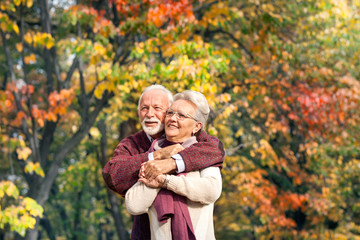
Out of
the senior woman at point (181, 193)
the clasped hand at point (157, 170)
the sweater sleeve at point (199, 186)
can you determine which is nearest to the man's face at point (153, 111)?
the senior woman at point (181, 193)

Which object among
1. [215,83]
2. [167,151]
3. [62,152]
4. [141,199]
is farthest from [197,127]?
[215,83]

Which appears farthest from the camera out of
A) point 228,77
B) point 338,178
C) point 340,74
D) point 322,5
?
point 338,178

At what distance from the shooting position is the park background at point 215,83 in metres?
8.16

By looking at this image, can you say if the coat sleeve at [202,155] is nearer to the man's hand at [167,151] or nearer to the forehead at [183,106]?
the man's hand at [167,151]

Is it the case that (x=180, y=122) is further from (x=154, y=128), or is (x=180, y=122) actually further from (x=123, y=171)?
(x=123, y=171)

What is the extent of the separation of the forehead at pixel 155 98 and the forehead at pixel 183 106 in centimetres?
25

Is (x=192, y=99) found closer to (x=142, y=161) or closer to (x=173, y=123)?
(x=173, y=123)

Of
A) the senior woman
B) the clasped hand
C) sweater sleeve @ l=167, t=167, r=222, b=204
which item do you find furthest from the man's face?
sweater sleeve @ l=167, t=167, r=222, b=204

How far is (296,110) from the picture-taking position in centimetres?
1210

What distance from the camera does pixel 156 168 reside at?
2.90 m

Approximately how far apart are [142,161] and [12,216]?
476cm

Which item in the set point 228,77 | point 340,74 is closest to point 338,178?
point 340,74

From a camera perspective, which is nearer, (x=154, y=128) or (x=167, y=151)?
(x=167, y=151)

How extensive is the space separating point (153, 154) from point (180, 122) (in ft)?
0.92
